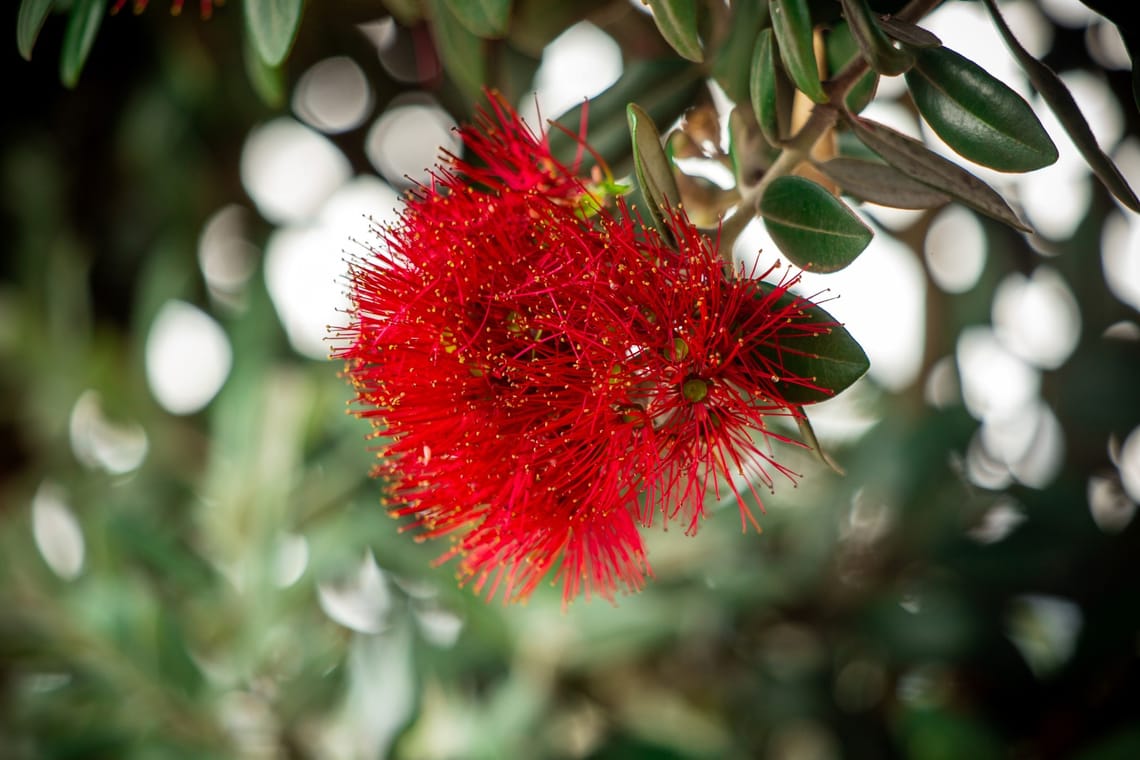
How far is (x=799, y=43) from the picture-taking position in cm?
42

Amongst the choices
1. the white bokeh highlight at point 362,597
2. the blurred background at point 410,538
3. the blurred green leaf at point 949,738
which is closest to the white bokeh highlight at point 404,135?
the blurred background at point 410,538

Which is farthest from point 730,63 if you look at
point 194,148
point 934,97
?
point 194,148

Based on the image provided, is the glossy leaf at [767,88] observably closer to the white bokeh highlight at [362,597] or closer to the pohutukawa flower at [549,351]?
the pohutukawa flower at [549,351]

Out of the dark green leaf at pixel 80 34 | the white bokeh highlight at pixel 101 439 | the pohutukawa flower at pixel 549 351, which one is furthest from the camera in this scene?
the white bokeh highlight at pixel 101 439

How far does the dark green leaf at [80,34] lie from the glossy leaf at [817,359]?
1.67 ft

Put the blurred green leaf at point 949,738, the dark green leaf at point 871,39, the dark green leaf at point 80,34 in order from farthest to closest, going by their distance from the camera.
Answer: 1. the blurred green leaf at point 949,738
2. the dark green leaf at point 80,34
3. the dark green leaf at point 871,39

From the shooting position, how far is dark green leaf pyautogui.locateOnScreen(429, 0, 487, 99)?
2.32 ft

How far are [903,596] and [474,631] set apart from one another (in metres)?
0.61

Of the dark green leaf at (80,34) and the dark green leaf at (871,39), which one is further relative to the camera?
the dark green leaf at (80,34)

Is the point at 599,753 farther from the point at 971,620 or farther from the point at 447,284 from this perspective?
the point at 447,284

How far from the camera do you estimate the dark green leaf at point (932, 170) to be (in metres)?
0.41

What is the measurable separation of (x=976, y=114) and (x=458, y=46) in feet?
1.38

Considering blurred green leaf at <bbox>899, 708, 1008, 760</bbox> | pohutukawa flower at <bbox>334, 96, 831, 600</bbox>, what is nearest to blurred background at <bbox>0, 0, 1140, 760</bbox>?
blurred green leaf at <bbox>899, 708, 1008, 760</bbox>

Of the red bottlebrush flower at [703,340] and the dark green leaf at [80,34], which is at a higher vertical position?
the dark green leaf at [80,34]
